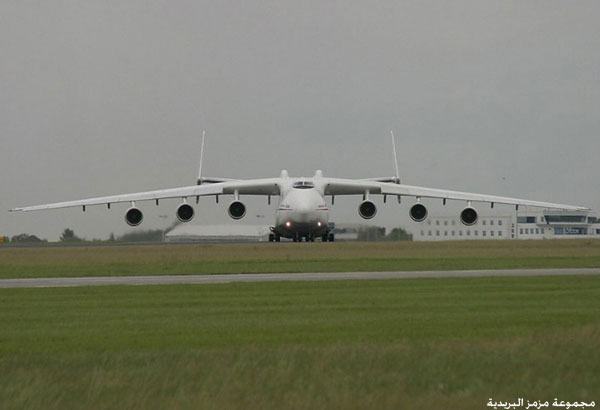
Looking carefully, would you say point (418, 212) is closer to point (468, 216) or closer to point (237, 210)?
point (468, 216)

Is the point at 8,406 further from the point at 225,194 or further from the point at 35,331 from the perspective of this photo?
the point at 225,194

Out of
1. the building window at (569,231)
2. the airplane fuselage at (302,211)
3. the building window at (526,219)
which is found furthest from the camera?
the building window at (569,231)

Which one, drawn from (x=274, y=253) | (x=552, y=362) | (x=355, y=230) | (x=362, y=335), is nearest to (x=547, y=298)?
(x=362, y=335)

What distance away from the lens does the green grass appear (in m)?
11.0

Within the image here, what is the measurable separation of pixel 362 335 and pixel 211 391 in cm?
472

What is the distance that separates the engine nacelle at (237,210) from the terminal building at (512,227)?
11296mm

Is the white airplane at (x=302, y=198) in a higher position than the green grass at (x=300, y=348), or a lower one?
higher

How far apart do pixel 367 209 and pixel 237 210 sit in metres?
5.94

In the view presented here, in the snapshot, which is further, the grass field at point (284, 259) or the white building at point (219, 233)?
the white building at point (219, 233)

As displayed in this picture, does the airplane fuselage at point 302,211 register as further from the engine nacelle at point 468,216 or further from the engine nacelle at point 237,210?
the engine nacelle at point 468,216

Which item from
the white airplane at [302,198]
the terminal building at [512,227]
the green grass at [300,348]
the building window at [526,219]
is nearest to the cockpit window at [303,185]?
the white airplane at [302,198]

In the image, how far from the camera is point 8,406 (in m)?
10.6

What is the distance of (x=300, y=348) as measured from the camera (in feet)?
46.2

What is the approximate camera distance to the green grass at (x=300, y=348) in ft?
36.2
